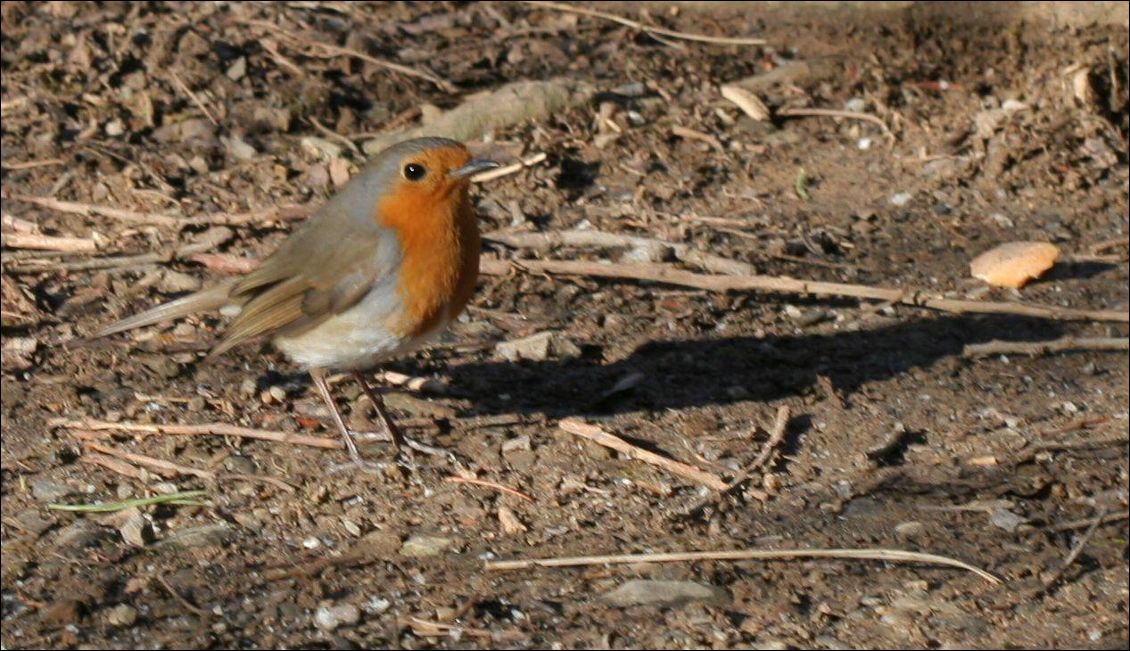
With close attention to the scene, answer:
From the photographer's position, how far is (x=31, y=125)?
6207mm

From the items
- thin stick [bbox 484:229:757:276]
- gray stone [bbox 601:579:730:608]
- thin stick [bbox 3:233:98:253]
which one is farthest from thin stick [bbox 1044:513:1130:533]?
thin stick [bbox 3:233:98:253]

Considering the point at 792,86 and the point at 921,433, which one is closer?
the point at 921,433

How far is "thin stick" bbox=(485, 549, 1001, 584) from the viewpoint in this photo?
13.5ft

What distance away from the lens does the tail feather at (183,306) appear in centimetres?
491

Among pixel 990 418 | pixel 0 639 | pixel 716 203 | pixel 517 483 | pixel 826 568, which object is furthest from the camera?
pixel 716 203

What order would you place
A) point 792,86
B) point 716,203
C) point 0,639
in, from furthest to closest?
1. point 792,86
2. point 716,203
3. point 0,639

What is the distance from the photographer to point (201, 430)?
4.69 m

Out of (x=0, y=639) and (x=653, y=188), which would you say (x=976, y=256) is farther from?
(x=0, y=639)

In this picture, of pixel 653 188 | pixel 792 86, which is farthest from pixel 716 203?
pixel 792 86

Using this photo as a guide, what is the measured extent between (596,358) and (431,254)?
0.88 meters

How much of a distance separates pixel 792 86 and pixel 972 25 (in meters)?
0.85

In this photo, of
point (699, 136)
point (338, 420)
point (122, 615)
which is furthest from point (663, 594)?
point (699, 136)

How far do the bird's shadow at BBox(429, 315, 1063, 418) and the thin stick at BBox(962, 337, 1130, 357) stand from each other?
83 millimetres

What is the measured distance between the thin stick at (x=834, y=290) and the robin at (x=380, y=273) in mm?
904
